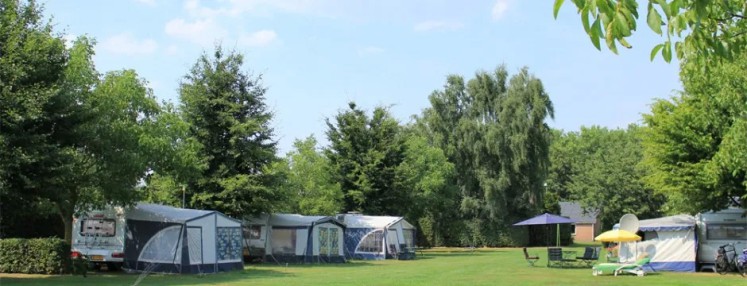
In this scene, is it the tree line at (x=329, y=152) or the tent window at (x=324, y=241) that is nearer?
the tree line at (x=329, y=152)

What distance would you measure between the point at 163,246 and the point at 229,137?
30.7 feet

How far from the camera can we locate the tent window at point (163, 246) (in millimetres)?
21828

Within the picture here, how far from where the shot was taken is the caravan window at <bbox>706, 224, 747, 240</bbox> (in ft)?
78.2

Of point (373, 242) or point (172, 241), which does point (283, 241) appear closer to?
point (373, 242)

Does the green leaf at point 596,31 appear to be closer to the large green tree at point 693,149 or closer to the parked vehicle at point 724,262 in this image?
the large green tree at point 693,149

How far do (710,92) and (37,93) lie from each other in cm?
1808

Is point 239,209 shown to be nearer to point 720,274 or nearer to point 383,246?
point 383,246

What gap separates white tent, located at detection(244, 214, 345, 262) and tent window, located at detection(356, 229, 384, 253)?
2867mm

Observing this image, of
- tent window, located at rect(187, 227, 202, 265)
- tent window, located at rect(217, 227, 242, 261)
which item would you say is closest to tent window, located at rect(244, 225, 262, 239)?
tent window, located at rect(217, 227, 242, 261)

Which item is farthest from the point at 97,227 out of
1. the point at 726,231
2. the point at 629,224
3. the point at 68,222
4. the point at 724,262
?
the point at 726,231

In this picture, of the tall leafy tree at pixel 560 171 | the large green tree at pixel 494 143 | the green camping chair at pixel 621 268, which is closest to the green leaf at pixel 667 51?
the green camping chair at pixel 621 268

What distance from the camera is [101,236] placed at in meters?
22.9

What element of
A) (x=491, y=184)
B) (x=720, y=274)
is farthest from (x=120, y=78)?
(x=491, y=184)

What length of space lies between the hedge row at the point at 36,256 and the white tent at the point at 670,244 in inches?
745
